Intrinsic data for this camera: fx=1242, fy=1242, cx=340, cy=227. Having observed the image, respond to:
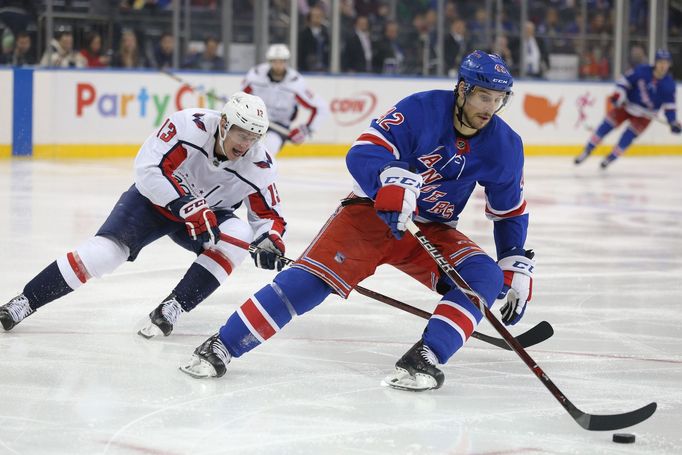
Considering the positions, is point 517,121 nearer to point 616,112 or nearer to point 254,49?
point 616,112

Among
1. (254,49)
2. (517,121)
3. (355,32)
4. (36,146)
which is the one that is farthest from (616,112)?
(36,146)

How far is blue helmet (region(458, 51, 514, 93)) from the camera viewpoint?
3.32 meters

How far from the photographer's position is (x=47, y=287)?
3857 mm

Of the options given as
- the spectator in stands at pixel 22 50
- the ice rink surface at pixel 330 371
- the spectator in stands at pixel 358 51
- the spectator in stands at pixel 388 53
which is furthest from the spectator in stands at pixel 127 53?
the ice rink surface at pixel 330 371

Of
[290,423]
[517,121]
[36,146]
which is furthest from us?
[517,121]

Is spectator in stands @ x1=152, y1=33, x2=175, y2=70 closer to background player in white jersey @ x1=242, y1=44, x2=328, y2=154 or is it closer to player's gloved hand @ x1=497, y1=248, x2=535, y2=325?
background player in white jersey @ x1=242, y1=44, x2=328, y2=154

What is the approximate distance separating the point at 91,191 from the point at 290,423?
591 cm

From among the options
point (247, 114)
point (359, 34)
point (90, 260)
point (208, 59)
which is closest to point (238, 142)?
point (247, 114)

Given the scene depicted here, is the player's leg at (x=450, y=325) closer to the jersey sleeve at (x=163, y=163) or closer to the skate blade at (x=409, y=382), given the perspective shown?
the skate blade at (x=409, y=382)

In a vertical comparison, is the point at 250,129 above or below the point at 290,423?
above

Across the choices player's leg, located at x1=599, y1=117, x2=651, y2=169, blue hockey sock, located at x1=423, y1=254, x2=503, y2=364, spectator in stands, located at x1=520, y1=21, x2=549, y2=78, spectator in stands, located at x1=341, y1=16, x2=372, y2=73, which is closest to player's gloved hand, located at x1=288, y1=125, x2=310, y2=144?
spectator in stands, located at x1=341, y1=16, x2=372, y2=73

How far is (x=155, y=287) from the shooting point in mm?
4891

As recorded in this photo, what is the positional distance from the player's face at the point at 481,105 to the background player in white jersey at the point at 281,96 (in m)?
6.54

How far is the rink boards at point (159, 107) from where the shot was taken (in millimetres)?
11133
